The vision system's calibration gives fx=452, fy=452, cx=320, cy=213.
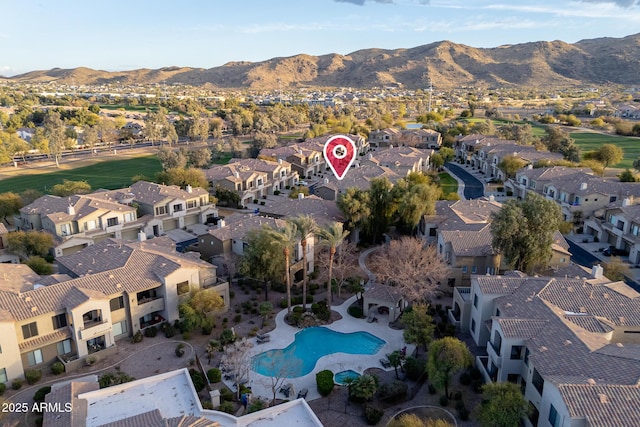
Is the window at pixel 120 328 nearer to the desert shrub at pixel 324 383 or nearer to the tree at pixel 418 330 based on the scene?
the desert shrub at pixel 324 383

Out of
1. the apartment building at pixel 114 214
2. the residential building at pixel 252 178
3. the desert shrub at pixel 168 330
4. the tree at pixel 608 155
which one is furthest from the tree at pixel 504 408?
the tree at pixel 608 155

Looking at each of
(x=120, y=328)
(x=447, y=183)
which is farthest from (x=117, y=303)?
(x=447, y=183)

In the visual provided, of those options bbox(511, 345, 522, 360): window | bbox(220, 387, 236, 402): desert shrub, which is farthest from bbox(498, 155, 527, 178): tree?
bbox(220, 387, 236, 402): desert shrub

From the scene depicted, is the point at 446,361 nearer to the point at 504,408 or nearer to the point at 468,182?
the point at 504,408

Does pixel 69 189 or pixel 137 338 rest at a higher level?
pixel 69 189

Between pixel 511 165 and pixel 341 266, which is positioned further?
pixel 511 165

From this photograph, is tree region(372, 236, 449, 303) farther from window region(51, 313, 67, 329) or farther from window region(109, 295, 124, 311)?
window region(51, 313, 67, 329)
